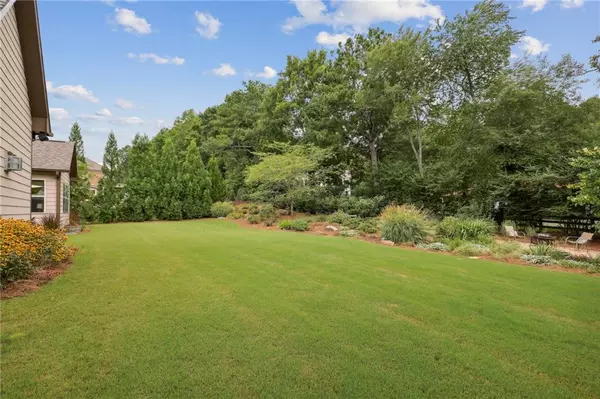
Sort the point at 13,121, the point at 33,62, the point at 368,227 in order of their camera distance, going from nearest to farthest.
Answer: the point at 13,121
the point at 33,62
the point at 368,227

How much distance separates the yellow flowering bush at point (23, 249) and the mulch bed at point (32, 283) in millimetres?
102

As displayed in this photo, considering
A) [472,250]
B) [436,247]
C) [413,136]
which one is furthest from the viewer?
[413,136]

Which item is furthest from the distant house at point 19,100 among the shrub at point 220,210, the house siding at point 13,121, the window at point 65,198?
the shrub at point 220,210

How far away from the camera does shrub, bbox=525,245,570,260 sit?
26.0ft

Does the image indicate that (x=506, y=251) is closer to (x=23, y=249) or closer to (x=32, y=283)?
(x=32, y=283)

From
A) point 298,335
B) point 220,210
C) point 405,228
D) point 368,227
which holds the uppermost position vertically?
point 220,210

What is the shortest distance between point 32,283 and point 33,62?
5.06 m

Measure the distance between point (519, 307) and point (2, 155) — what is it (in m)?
8.52

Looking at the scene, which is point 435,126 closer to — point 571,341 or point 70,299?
point 571,341

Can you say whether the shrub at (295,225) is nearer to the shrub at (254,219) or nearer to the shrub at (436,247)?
the shrub at (254,219)

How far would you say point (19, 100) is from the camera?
6496 millimetres

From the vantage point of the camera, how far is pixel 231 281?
5.15 metres

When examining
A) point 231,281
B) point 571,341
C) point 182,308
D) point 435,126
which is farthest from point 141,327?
point 435,126

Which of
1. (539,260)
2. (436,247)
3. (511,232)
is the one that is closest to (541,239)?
(511,232)
